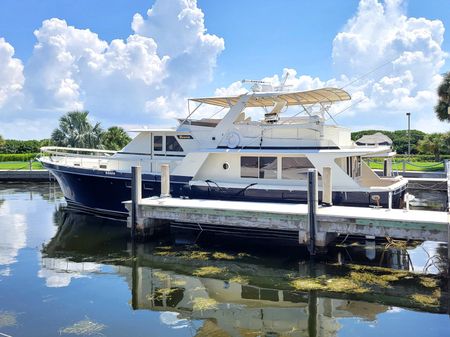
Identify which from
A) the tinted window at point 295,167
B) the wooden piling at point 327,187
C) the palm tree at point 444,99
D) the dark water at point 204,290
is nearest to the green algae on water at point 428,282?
the dark water at point 204,290

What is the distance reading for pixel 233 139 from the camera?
1486 centimetres

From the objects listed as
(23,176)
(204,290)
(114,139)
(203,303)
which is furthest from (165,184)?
(23,176)

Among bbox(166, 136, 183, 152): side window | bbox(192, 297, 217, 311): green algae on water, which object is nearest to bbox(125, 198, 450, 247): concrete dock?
bbox(166, 136, 183, 152): side window

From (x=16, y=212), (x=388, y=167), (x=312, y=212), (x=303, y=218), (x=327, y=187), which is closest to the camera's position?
(x=312, y=212)

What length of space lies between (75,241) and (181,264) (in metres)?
4.44

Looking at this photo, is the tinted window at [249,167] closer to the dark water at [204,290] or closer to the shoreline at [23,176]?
the dark water at [204,290]

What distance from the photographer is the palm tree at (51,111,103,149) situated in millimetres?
32438

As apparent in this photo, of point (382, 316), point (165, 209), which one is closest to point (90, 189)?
point (165, 209)

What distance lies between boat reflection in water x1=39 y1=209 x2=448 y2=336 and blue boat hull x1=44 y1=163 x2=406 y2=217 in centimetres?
152

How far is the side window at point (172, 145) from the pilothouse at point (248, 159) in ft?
0.12

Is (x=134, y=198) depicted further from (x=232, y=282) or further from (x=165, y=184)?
(x=232, y=282)

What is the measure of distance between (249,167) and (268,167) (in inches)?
25.3

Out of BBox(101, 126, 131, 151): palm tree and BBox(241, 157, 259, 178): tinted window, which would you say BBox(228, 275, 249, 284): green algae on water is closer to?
BBox(241, 157, 259, 178): tinted window

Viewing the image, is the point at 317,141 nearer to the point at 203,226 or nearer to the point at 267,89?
the point at 267,89
